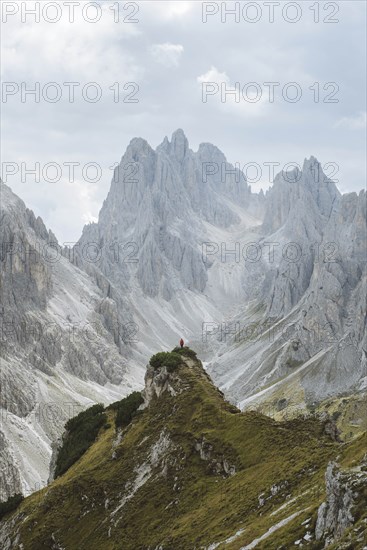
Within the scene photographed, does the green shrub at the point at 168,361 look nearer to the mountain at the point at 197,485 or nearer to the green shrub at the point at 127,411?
the mountain at the point at 197,485

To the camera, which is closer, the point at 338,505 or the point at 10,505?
the point at 338,505

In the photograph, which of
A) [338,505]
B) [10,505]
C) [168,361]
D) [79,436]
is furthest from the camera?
[79,436]

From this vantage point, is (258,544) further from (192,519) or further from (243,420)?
(243,420)

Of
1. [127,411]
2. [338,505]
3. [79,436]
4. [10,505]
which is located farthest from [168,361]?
[338,505]

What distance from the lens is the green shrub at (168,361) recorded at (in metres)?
56.0

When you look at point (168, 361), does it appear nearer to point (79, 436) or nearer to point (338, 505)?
point (79, 436)

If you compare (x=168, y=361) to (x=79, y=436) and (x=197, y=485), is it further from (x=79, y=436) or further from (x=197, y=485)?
(x=197, y=485)

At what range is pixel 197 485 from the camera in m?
41.0

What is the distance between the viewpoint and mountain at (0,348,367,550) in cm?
2667

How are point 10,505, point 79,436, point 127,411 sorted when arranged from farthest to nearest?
point 79,436 < point 127,411 < point 10,505

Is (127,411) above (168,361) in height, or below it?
below

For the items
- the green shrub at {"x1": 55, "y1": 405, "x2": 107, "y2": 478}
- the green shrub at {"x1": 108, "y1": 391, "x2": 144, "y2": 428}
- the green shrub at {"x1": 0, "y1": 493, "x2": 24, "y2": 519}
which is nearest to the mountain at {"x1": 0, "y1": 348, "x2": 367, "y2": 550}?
the green shrub at {"x1": 108, "y1": 391, "x2": 144, "y2": 428}

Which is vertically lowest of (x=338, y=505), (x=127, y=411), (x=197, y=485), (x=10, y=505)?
(x=10, y=505)

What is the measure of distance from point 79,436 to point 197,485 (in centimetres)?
2570
